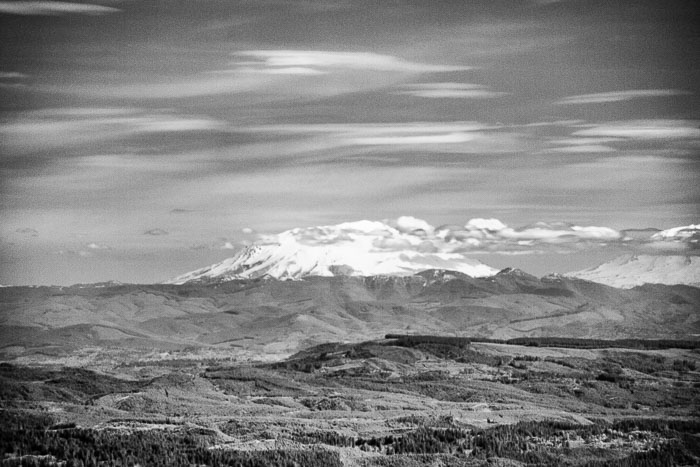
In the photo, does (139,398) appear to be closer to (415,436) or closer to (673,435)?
(415,436)

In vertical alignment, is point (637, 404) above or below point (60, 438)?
below

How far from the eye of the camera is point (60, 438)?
10419 centimetres

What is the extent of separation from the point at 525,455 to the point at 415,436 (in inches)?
454

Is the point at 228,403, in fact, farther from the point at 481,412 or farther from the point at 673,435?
the point at 673,435

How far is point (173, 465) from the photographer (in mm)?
95062

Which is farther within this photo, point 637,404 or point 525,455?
point 637,404

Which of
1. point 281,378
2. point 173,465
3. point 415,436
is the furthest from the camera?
point 281,378

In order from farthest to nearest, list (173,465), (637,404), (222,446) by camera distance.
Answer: (637,404) < (222,446) < (173,465)

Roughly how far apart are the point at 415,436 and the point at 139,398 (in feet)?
159

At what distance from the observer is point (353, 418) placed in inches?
5153

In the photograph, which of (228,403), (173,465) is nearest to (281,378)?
(228,403)

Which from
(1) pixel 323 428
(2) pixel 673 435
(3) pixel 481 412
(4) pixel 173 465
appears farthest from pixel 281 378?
(4) pixel 173 465

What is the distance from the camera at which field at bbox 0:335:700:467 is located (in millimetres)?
101562

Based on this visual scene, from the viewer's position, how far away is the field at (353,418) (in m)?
102
